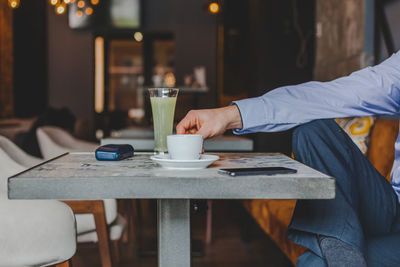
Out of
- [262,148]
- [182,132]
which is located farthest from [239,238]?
[182,132]

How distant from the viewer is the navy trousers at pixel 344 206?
1079 mm

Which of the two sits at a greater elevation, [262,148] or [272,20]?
[272,20]

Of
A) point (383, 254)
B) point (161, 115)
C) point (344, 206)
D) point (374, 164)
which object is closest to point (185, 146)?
point (161, 115)

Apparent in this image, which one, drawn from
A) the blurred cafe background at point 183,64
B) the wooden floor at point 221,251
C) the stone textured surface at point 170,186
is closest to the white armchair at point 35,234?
the blurred cafe background at point 183,64

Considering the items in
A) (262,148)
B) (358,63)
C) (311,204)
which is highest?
(358,63)

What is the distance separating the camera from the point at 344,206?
110 cm

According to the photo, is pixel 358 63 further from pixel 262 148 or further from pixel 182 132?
pixel 182 132

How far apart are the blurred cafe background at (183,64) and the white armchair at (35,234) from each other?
0.47 metres

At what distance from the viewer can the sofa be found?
197cm

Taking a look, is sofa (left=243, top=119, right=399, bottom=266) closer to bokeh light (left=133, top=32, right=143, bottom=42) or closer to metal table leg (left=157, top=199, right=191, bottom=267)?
metal table leg (left=157, top=199, right=191, bottom=267)

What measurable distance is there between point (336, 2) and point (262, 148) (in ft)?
4.84

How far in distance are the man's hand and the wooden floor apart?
4.20 feet

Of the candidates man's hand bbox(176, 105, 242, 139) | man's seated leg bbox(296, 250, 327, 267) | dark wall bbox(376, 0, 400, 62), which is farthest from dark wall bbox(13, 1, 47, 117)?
man's seated leg bbox(296, 250, 327, 267)

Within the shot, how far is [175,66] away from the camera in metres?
8.04
